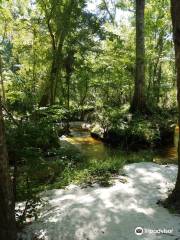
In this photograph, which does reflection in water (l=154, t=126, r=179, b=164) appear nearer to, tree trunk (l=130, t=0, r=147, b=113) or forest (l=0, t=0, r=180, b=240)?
forest (l=0, t=0, r=180, b=240)

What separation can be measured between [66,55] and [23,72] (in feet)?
17.0

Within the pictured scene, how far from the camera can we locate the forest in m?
4.84

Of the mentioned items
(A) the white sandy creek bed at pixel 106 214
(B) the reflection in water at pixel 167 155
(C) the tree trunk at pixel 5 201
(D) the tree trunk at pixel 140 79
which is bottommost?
(B) the reflection in water at pixel 167 155

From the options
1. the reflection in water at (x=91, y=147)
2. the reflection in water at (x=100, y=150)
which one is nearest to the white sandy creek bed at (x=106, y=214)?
the reflection in water at (x=100, y=150)

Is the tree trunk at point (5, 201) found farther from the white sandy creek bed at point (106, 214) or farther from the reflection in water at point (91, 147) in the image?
the reflection in water at point (91, 147)

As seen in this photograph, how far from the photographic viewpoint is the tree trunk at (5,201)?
401 cm

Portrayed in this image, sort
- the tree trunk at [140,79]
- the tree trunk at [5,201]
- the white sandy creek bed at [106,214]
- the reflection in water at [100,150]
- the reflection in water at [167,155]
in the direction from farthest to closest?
the tree trunk at [140,79], the reflection in water at [100,150], the reflection in water at [167,155], the white sandy creek bed at [106,214], the tree trunk at [5,201]

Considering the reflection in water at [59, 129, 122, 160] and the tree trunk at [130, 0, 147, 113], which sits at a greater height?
the tree trunk at [130, 0, 147, 113]

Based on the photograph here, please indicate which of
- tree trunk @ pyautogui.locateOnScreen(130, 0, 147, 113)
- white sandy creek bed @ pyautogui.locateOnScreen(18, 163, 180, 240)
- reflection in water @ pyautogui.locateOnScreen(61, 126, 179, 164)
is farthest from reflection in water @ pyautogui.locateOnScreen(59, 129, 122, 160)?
white sandy creek bed @ pyautogui.locateOnScreen(18, 163, 180, 240)

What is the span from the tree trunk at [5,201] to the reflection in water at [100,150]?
23.1 feet

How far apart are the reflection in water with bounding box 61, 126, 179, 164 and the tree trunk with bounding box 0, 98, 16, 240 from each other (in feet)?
23.1

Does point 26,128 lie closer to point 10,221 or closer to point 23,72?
point 10,221

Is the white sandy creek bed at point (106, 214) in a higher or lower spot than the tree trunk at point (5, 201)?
lower

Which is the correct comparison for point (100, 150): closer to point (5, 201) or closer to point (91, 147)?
point (91, 147)
